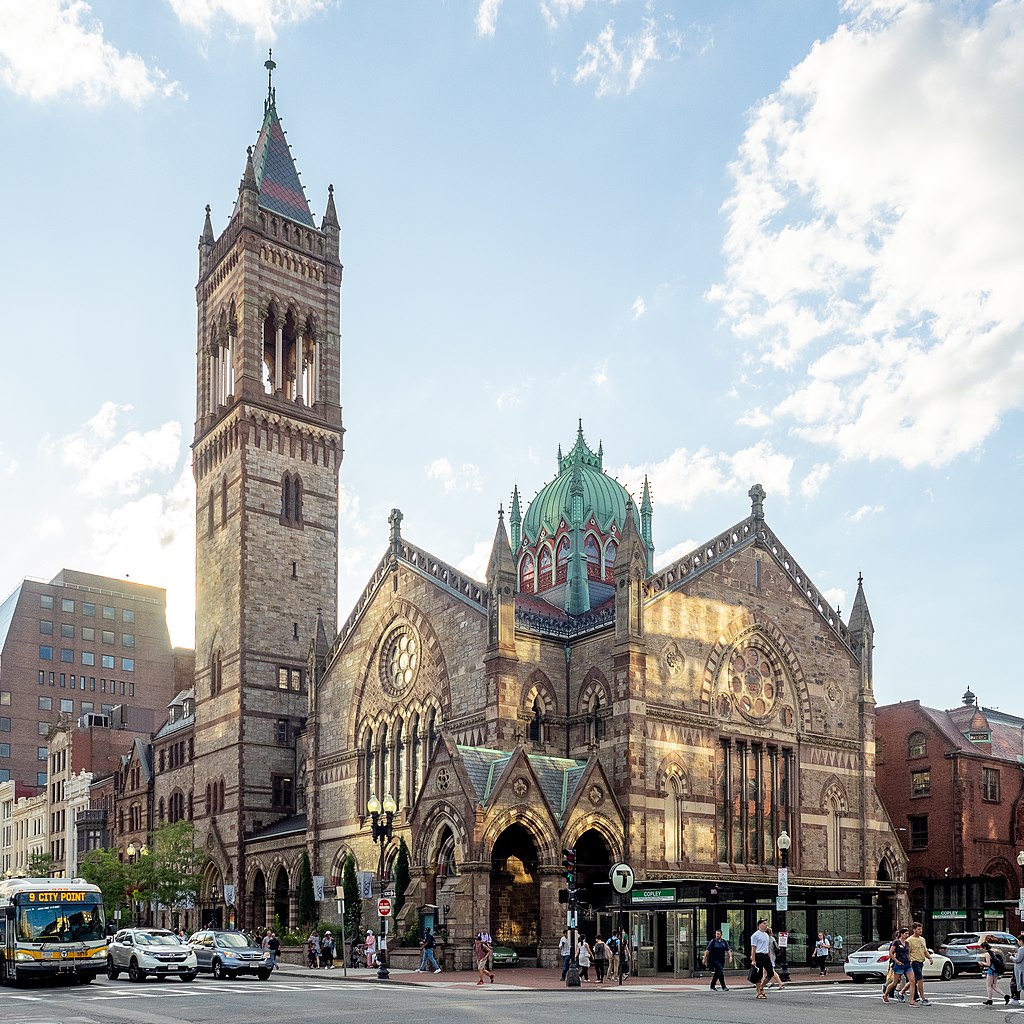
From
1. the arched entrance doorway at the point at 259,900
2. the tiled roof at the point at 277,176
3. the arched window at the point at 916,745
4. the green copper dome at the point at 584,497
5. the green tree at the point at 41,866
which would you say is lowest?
the green tree at the point at 41,866

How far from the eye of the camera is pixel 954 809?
2692 inches

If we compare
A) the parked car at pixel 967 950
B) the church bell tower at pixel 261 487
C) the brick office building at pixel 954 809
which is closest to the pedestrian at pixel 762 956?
the parked car at pixel 967 950

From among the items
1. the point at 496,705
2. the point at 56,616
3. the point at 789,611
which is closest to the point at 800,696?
the point at 789,611

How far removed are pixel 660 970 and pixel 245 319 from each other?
45063mm


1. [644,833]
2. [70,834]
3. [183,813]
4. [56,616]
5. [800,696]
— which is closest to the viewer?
[644,833]

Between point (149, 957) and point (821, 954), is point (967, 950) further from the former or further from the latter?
point (149, 957)

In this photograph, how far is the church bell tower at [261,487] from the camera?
231ft

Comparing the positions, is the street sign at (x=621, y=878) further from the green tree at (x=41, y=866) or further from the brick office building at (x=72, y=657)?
the brick office building at (x=72, y=657)

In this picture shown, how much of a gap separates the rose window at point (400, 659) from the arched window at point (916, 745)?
2873 cm

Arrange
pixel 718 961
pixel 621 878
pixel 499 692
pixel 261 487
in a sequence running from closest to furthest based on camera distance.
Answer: pixel 718 961, pixel 621 878, pixel 499 692, pixel 261 487

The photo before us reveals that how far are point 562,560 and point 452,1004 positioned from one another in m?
45.1

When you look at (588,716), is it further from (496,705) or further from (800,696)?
(800,696)

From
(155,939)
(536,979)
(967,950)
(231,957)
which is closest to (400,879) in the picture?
(231,957)

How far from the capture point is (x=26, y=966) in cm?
3803
